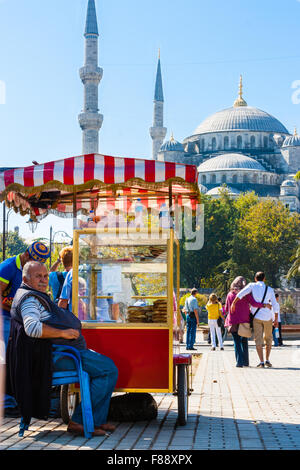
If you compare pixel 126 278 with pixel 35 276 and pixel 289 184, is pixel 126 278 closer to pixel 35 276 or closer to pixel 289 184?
pixel 35 276

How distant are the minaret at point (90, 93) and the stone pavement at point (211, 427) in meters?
75.0

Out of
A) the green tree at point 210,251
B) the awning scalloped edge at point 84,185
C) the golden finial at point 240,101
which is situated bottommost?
the awning scalloped edge at point 84,185

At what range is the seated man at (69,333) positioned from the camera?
6.44 metres

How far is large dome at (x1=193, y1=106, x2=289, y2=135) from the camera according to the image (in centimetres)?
12025

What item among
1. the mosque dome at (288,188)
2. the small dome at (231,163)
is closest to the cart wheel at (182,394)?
the mosque dome at (288,188)

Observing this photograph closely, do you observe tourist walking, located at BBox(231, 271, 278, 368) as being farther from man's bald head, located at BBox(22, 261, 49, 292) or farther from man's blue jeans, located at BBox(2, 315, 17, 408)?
man's bald head, located at BBox(22, 261, 49, 292)

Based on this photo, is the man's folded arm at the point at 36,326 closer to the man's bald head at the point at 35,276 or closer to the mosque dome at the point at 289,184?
the man's bald head at the point at 35,276

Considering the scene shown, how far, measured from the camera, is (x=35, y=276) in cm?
654

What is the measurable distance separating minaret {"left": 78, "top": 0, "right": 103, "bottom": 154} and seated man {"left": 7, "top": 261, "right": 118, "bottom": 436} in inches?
3051

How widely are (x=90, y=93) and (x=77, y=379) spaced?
82.1 metres

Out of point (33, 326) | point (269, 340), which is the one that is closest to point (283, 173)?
point (269, 340)

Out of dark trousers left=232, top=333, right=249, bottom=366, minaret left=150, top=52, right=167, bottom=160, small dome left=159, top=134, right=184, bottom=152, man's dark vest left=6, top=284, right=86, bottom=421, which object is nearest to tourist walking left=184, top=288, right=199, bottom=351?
dark trousers left=232, top=333, right=249, bottom=366
